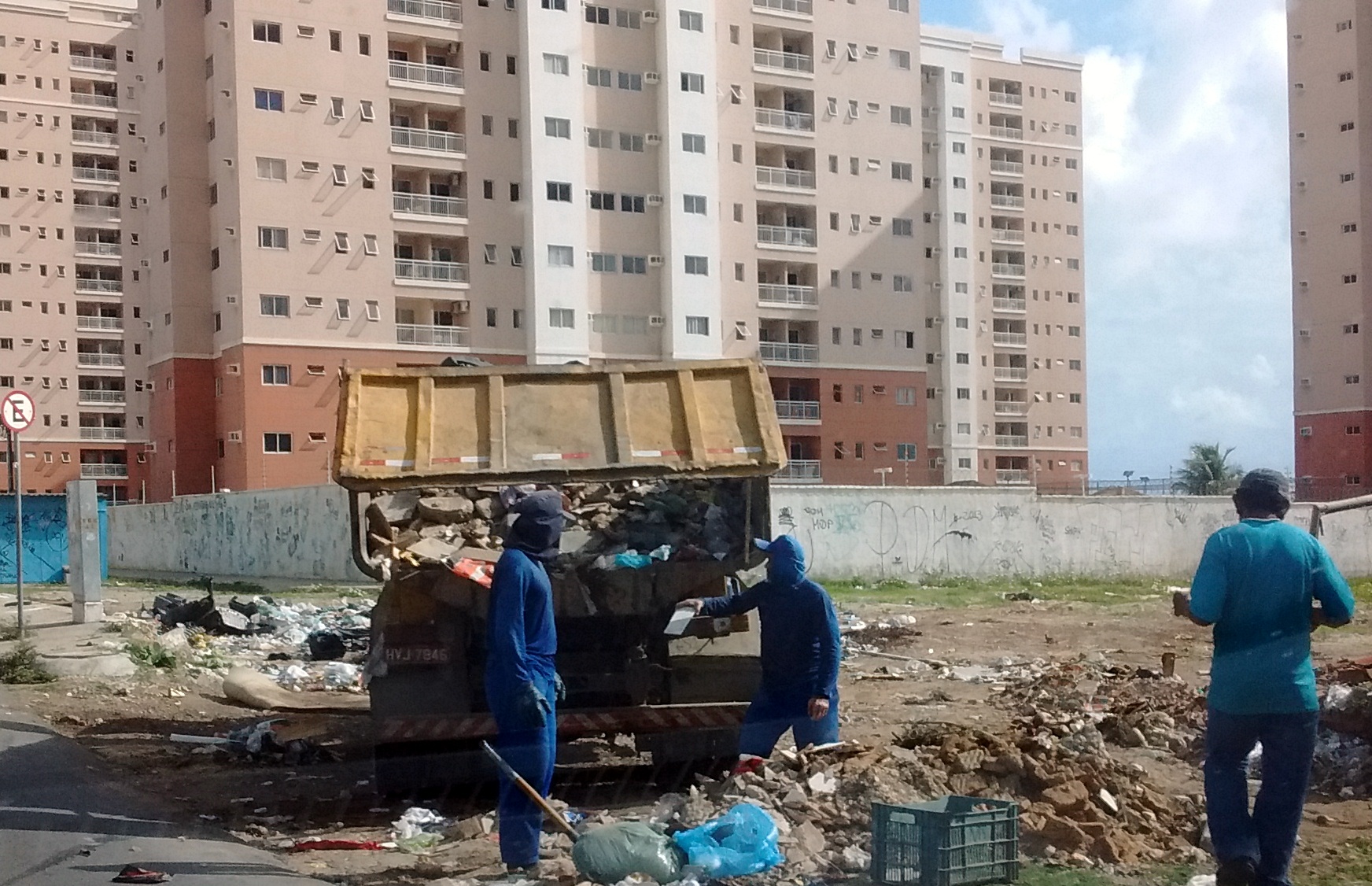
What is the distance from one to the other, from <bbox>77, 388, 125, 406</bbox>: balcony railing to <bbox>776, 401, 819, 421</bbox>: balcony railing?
3883 cm

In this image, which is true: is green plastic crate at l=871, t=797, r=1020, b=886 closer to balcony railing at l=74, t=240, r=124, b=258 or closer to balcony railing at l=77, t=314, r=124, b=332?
balcony railing at l=77, t=314, r=124, b=332

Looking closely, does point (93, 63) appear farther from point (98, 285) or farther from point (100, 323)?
point (100, 323)

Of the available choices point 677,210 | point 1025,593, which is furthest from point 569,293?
point 1025,593

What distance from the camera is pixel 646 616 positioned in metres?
8.59

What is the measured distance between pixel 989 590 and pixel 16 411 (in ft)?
63.8

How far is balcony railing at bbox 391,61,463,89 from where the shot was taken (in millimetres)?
48750

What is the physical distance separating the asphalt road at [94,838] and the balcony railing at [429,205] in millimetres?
40769

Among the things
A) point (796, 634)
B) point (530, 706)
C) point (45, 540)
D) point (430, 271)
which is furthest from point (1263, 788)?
point (430, 271)

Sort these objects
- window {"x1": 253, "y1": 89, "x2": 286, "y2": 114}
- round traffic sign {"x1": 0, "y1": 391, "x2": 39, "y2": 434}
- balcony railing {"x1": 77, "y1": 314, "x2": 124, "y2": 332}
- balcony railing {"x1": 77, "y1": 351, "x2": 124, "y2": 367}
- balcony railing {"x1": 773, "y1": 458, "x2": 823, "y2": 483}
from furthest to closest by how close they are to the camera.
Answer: balcony railing {"x1": 77, "y1": 314, "x2": 124, "y2": 332}, balcony railing {"x1": 77, "y1": 351, "x2": 124, "y2": 367}, balcony railing {"x1": 773, "y1": 458, "x2": 823, "y2": 483}, window {"x1": 253, "y1": 89, "x2": 286, "y2": 114}, round traffic sign {"x1": 0, "y1": 391, "x2": 39, "y2": 434}

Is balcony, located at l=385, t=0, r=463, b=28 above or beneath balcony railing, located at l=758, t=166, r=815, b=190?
above

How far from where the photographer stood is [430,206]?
1954 inches

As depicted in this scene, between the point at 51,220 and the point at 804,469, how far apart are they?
145 feet

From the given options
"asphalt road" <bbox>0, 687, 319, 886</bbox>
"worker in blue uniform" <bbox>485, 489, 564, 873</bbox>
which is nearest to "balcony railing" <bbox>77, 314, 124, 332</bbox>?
"asphalt road" <bbox>0, 687, 319, 886</bbox>

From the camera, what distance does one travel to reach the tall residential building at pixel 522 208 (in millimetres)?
47594
